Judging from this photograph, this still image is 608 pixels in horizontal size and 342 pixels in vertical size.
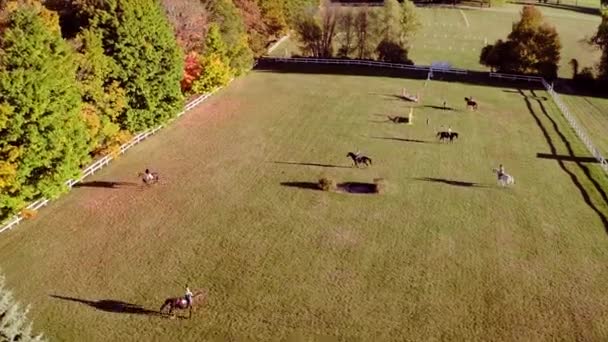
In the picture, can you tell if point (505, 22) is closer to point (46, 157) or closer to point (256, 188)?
point (256, 188)

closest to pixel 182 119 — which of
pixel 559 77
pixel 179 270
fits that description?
pixel 179 270

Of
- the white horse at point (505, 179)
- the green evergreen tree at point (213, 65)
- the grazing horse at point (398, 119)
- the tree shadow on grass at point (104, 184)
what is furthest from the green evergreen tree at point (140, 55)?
the white horse at point (505, 179)

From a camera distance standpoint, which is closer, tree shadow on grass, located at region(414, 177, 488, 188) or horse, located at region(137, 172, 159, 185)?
horse, located at region(137, 172, 159, 185)

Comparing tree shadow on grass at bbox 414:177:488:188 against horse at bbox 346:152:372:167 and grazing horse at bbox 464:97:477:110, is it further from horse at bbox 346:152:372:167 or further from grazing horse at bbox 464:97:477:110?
grazing horse at bbox 464:97:477:110

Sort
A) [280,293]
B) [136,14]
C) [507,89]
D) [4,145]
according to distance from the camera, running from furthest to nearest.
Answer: [507,89] < [136,14] < [4,145] < [280,293]

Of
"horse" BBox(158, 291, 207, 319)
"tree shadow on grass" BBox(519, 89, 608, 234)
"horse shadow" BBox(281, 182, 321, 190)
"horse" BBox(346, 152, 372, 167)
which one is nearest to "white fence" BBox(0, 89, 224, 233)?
"horse" BBox(158, 291, 207, 319)

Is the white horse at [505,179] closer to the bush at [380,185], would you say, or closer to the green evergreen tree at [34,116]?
the bush at [380,185]
